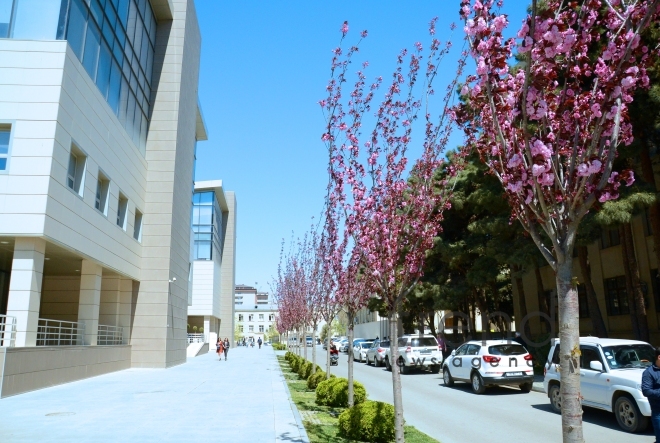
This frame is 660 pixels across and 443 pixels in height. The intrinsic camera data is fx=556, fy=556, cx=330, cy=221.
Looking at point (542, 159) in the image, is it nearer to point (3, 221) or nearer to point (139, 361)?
point (3, 221)

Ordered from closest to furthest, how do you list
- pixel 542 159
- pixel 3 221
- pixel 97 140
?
pixel 542 159, pixel 3 221, pixel 97 140

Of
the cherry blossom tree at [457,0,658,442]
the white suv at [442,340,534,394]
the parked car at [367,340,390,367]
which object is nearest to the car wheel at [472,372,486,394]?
the white suv at [442,340,534,394]

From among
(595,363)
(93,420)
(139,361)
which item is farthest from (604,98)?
(139,361)

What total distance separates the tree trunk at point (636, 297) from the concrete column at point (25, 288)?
20.6 meters

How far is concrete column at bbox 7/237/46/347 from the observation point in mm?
16594

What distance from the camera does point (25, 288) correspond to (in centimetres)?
1681

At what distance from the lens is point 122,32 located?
25297 millimetres

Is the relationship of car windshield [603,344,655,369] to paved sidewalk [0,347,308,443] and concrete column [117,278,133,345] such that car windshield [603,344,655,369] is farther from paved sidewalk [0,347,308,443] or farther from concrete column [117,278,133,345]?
concrete column [117,278,133,345]

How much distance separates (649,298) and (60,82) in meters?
24.6

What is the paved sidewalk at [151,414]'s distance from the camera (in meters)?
9.85

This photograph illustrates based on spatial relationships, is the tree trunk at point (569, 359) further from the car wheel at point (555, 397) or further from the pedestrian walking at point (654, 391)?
the car wheel at point (555, 397)

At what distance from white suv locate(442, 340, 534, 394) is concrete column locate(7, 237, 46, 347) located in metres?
13.8

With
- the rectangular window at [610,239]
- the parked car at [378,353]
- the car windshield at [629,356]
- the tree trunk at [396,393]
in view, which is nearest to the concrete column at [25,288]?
the tree trunk at [396,393]

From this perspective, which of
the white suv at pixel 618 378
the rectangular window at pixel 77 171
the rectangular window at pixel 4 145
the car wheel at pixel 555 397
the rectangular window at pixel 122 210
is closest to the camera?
the white suv at pixel 618 378
